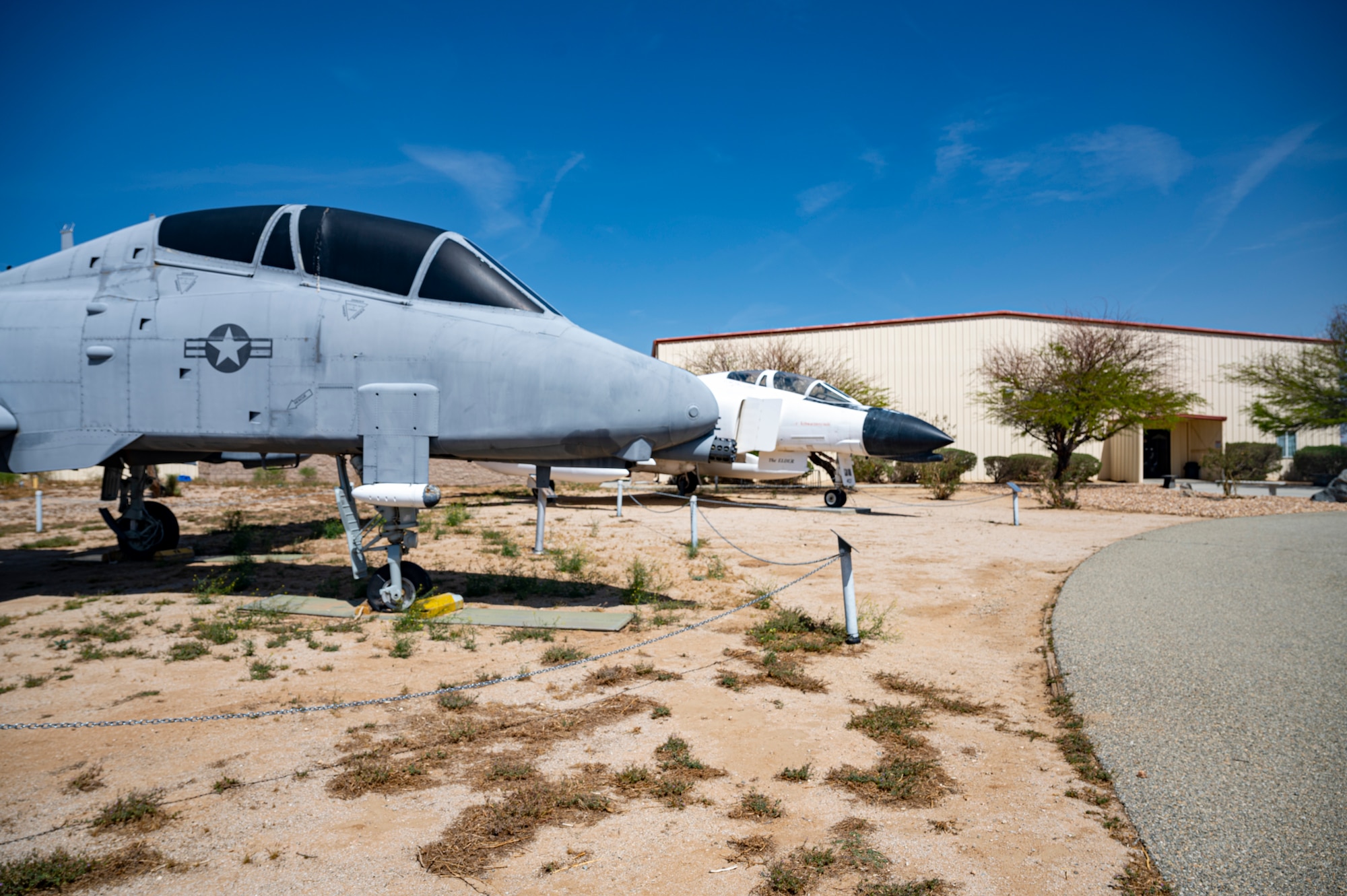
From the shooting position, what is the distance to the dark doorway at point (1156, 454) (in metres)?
38.2

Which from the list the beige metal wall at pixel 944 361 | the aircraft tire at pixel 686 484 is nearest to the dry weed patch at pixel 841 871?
the aircraft tire at pixel 686 484

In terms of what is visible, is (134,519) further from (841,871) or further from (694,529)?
(841,871)

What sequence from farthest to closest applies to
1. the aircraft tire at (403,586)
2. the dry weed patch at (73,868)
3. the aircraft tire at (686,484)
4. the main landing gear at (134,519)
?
the aircraft tire at (686,484)
the main landing gear at (134,519)
the aircraft tire at (403,586)
the dry weed patch at (73,868)

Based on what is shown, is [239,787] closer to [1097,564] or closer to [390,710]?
[390,710]

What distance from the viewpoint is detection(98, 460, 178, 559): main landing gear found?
28.3 feet

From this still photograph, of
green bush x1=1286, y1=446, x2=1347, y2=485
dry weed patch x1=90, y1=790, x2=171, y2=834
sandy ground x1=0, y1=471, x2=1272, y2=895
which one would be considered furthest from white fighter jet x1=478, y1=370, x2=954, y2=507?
green bush x1=1286, y1=446, x2=1347, y2=485

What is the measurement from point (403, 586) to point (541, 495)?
2.21 m

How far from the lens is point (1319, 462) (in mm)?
34125

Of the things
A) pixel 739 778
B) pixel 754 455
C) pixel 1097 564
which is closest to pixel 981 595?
pixel 1097 564

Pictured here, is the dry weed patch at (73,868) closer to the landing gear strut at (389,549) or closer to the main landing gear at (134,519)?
the landing gear strut at (389,549)

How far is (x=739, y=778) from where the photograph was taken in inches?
126

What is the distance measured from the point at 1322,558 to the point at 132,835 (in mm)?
12549

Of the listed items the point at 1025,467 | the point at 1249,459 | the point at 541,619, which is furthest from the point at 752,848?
the point at 1249,459

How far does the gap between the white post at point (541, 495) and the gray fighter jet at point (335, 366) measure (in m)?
0.04
